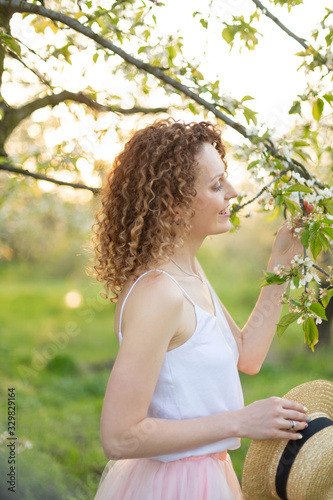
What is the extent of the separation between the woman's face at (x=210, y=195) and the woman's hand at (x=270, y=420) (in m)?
0.51

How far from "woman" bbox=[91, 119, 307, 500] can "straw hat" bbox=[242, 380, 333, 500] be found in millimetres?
53

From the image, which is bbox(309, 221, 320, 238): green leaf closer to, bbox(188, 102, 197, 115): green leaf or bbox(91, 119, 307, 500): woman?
bbox(91, 119, 307, 500): woman

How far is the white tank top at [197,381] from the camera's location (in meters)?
1.40

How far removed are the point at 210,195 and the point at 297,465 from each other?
0.76m

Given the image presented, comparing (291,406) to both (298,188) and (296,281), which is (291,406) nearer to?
(296,281)

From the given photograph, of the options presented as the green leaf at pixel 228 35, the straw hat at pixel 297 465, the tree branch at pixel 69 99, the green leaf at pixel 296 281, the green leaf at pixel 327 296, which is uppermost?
the tree branch at pixel 69 99

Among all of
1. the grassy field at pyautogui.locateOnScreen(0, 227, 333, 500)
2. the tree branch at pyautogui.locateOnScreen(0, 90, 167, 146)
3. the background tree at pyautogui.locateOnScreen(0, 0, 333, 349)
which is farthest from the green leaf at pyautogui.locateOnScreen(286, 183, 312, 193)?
the grassy field at pyautogui.locateOnScreen(0, 227, 333, 500)

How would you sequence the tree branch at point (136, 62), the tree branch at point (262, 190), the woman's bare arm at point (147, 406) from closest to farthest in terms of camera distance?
the woman's bare arm at point (147, 406) < the tree branch at point (262, 190) < the tree branch at point (136, 62)

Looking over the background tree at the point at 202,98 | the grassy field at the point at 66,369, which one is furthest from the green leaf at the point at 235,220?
the grassy field at the point at 66,369

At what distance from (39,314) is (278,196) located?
12.7 meters

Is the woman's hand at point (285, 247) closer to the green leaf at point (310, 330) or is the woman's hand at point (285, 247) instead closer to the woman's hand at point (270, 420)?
the green leaf at point (310, 330)

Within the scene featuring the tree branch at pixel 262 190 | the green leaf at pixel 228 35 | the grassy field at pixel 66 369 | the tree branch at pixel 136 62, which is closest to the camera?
the tree branch at pixel 262 190

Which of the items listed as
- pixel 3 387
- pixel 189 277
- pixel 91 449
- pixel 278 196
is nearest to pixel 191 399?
pixel 189 277

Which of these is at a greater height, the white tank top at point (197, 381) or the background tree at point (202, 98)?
the background tree at point (202, 98)
